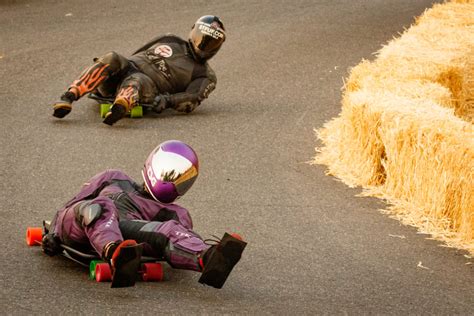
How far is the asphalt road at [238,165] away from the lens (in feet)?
20.6

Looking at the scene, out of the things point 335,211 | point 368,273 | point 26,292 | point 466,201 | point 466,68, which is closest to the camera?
point 26,292

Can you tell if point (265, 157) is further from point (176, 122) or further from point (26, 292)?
point (26, 292)

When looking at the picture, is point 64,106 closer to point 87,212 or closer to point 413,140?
point 413,140

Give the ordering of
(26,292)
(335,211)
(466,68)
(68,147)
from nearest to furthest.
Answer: (26,292), (335,211), (68,147), (466,68)

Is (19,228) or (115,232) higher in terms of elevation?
(115,232)

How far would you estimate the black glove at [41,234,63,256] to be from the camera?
6559 millimetres

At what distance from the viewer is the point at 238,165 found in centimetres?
970

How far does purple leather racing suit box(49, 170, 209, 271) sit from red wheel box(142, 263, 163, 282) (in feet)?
0.22

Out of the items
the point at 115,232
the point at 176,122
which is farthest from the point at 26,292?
the point at 176,122

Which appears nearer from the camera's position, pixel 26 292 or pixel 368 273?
pixel 26 292

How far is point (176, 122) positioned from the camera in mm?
11016

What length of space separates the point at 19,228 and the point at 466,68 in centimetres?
657

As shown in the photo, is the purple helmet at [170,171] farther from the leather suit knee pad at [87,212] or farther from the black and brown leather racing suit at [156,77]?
the black and brown leather racing suit at [156,77]

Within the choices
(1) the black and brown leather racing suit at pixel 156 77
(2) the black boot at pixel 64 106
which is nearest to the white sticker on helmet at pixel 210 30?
(1) the black and brown leather racing suit at pixel 156 77
